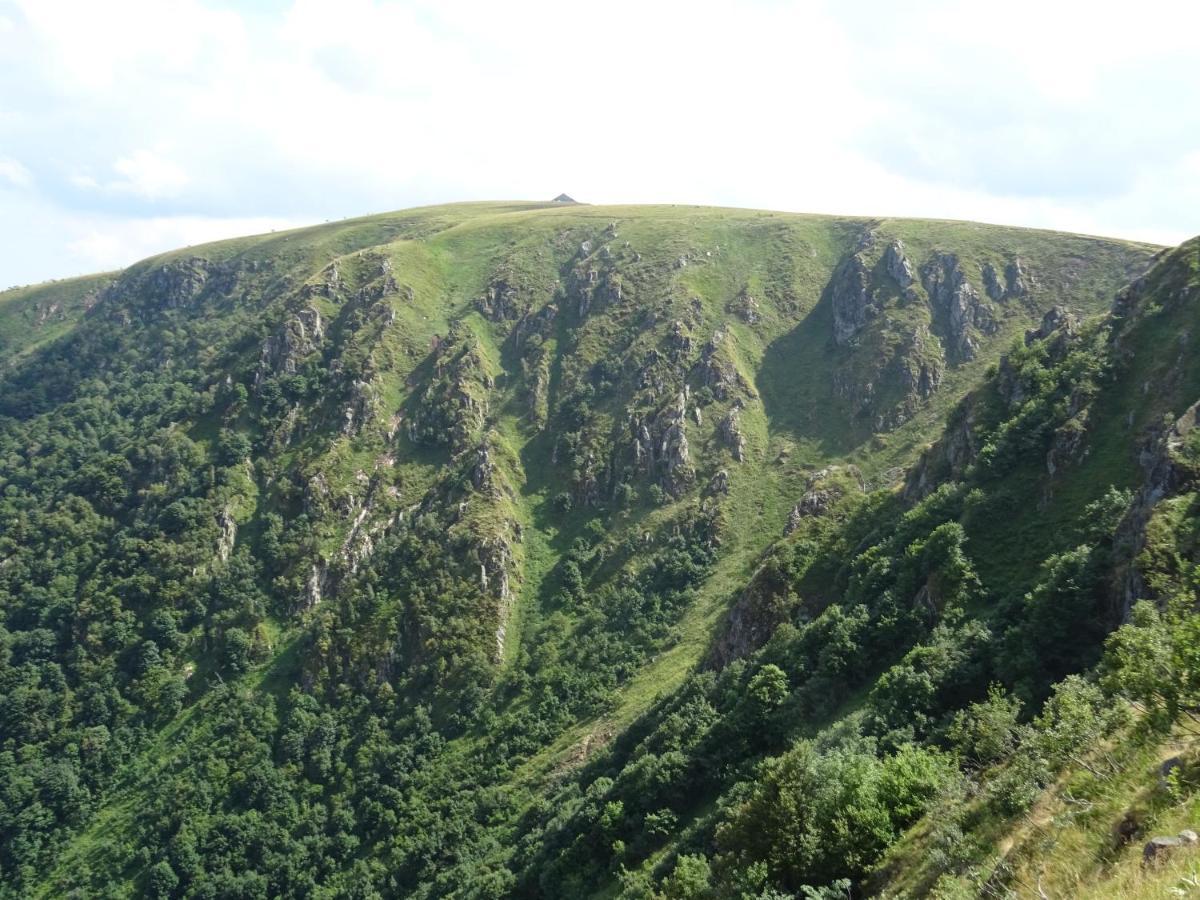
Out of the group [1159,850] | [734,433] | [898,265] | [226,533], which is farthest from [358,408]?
[1159,850]

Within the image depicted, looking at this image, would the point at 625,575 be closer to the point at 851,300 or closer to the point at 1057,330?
the point at 1057,330

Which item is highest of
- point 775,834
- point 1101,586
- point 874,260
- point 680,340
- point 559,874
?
point 874,260

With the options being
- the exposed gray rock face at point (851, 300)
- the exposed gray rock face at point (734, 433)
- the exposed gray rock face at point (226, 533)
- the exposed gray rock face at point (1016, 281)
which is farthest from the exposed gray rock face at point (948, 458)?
the exposed gray rock face at point (226, 533)

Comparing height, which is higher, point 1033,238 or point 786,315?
point 1033,238

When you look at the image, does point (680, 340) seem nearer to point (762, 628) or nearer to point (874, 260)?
point (874, 260)

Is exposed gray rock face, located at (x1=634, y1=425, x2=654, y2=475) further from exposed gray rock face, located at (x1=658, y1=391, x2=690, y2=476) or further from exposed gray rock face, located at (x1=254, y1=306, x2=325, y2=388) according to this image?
exposed gray rock face, located at (x1=254, y1=306, x2=325, y2=388)

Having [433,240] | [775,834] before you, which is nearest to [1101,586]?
[775,834]
